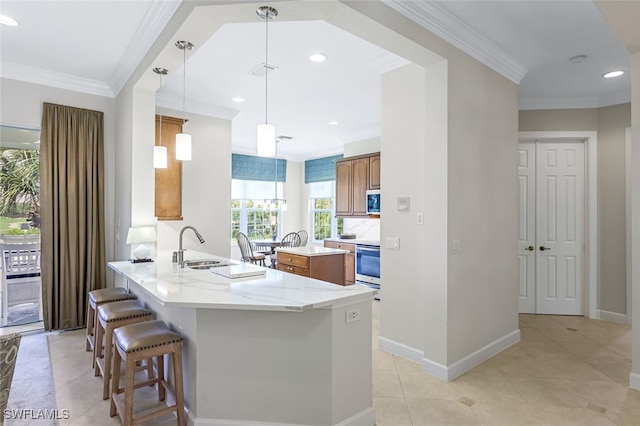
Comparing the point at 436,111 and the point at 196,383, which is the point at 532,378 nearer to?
the point at 436,111

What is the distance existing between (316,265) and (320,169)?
13.2 ft

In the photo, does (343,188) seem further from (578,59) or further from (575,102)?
→ (578,59)

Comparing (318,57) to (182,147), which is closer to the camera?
(182,147)

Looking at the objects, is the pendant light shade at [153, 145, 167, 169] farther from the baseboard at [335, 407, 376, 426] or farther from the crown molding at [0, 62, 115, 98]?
the baseboard at [335, 407, 376, 426]

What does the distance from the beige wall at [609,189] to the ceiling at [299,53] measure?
0.17m

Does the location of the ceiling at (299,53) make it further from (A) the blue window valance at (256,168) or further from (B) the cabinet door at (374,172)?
(A) the blue window valance at (256,168)

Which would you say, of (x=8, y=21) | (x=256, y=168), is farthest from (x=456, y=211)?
(x=256, y=168)

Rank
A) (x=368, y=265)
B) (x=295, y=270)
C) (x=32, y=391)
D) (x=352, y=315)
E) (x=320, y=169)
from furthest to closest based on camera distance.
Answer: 1. (x=320, y=169)
2. (x=368, y=265)
3. (x=295, y=270)
4. (x=32, y=391)
5. (x=352, y=315)

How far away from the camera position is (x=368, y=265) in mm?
5852

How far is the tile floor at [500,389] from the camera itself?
7.63 ft

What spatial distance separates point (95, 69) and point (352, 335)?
12.5 feet

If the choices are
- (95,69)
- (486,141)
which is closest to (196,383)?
(486,141)

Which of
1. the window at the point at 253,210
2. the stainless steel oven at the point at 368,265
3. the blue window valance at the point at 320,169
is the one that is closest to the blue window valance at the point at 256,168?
the window at the point at 253,210

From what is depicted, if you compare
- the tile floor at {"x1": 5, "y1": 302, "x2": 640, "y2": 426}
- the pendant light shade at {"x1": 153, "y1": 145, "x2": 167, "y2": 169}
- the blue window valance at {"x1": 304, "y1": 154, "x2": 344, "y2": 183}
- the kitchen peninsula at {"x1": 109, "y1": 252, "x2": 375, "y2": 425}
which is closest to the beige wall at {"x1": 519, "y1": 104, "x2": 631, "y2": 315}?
the tile floor at {"x1": 5, "y1": 302, "x2": 640, "y2": 426}
